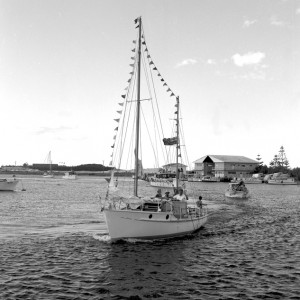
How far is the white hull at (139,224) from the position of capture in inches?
922

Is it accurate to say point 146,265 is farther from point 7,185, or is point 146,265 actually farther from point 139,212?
point 7,185

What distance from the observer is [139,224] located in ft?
78.6

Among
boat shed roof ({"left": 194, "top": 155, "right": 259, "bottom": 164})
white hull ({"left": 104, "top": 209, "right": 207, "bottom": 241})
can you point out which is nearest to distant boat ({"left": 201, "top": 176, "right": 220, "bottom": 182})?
boat shed roof ({"left": 194, "top": 155, "right": 259, "bottom": 164})

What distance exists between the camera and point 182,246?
2409 centimetres

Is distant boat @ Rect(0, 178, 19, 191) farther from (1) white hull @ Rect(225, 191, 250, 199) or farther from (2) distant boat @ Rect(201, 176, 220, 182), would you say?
(2) distant boat @ Rect(201, 176, 220, 182)

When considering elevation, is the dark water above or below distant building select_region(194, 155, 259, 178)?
below

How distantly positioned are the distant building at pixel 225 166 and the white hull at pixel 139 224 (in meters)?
156

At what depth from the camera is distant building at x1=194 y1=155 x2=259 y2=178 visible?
584 ft

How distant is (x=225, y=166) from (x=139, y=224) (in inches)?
6228

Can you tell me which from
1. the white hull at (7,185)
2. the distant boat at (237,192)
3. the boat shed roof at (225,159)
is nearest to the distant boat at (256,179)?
the boat shed roof at (225,159)

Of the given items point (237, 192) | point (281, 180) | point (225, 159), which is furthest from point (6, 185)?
point (281, 180)

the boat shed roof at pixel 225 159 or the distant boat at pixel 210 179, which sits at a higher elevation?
the boat shed roof at pixel 225 159

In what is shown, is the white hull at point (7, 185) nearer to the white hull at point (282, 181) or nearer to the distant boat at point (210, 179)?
the distant boat at point (210, 179)

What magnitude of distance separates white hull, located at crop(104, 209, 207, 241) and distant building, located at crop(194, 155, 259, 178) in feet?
511
